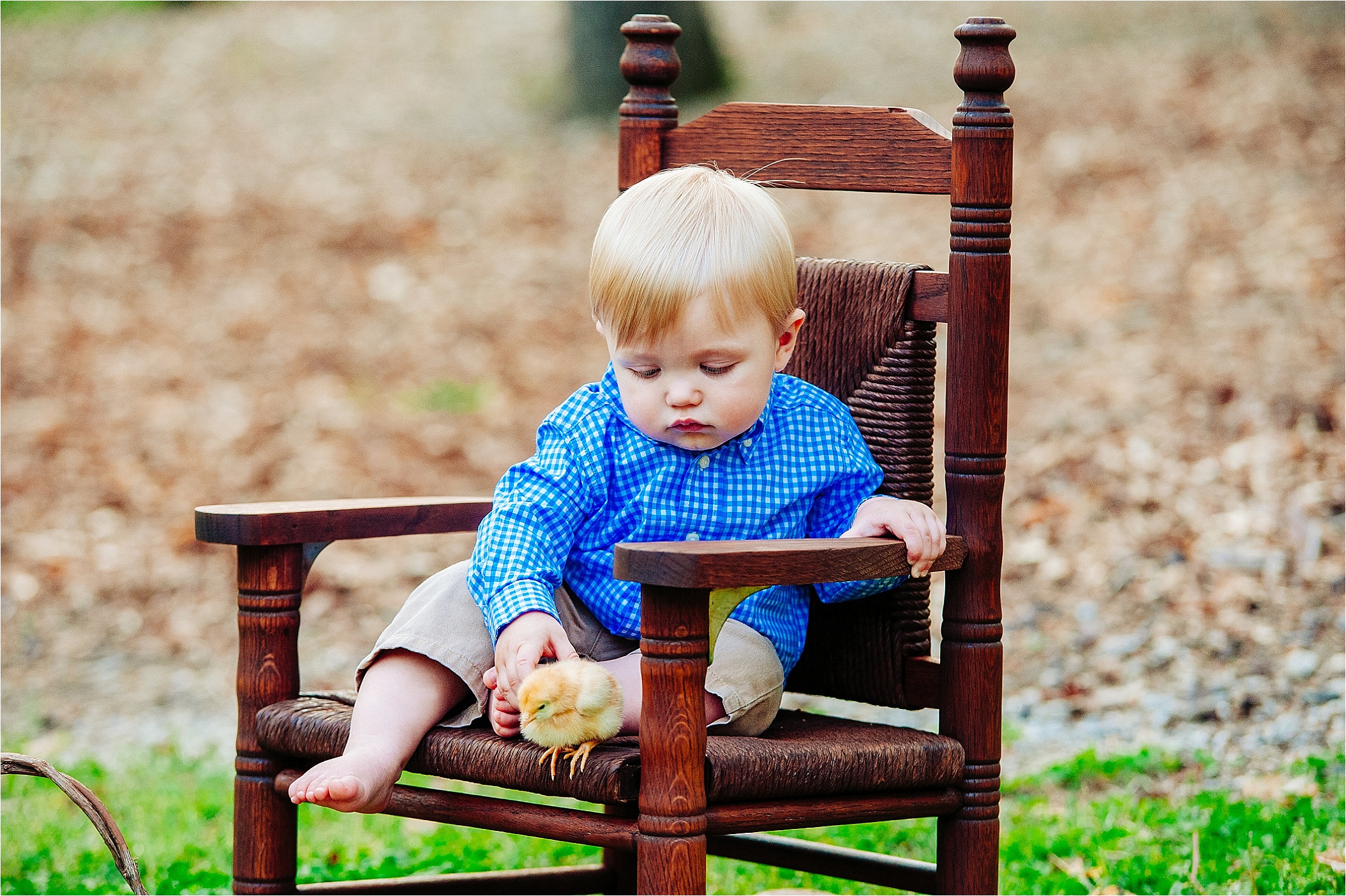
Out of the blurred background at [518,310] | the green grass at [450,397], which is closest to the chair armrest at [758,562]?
the blurred background at [518,310]

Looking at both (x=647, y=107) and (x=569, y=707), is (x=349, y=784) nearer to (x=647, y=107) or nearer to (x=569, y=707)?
(x=569, y=707)

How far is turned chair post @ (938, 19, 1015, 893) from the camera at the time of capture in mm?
2221

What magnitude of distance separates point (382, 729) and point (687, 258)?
2.45 ft

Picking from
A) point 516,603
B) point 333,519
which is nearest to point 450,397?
point 333,519

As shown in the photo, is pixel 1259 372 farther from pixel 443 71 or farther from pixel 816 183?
pixel 443 71

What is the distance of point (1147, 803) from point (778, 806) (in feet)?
5.04

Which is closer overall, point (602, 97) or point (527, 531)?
point (527, 531)

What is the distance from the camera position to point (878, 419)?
8.18 feet

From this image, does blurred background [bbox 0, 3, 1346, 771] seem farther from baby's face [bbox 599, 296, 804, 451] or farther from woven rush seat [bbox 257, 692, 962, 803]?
baby's face [bbox 599, 296, 804, 451]

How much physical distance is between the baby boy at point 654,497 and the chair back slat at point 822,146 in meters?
0.24

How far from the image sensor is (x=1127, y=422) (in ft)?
17.1

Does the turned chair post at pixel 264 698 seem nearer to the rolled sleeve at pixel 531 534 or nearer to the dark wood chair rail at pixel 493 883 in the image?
the dark wood chair rail at pixel 493 883

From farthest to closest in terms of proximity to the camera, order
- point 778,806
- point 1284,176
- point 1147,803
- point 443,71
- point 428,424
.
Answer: point 443,71
point 1284,176
point 428,424
point 1147,803
point 778,806

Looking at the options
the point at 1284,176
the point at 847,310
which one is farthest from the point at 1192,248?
the point at 847,310
